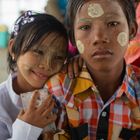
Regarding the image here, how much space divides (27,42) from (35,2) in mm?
3045

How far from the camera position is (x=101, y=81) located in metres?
1.02

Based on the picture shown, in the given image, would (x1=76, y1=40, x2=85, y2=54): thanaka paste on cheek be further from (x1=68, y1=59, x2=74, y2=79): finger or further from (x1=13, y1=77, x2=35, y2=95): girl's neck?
(x1=13, y1=77, x2=35, y2=95): girl's neck

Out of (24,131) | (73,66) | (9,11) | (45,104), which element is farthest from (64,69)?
(9,11)

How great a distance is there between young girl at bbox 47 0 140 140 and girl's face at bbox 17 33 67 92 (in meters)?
0.04

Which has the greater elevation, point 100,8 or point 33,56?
point 100,8

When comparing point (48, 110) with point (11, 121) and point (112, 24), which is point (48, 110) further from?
point (112, 24)

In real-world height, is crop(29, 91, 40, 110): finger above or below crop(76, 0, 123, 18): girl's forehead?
below

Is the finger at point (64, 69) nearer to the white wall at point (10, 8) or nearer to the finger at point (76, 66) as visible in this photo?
the finger at point (76, 66)

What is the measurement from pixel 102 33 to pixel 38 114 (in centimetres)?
31

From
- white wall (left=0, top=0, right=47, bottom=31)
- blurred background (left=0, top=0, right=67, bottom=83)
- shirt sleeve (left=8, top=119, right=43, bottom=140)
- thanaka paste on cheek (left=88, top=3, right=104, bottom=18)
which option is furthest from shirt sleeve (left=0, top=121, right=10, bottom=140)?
white wall (left=0, top=0, right=47, bottom=31)

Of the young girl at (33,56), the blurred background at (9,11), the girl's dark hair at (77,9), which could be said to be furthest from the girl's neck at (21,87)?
the blurred background at (9,11)

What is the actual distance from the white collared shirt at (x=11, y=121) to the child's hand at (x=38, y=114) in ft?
0.05

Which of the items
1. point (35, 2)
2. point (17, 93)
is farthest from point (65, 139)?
point (35, 2)

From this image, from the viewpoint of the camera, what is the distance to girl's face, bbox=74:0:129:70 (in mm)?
888
